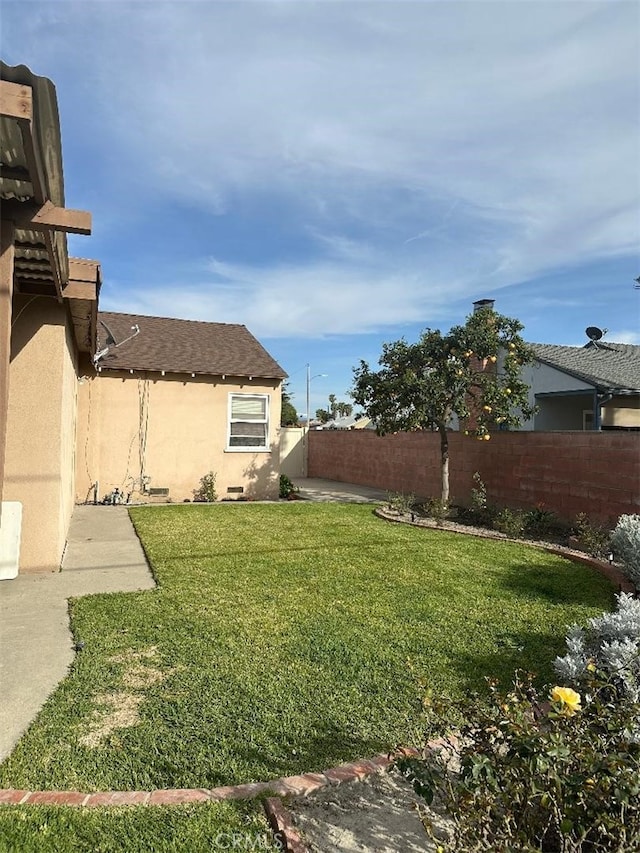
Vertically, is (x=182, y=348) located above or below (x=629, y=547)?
above

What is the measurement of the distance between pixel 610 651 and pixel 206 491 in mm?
11245

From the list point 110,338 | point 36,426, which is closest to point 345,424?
point 110,338

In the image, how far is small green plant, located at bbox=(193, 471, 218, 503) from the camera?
13516 millimetres

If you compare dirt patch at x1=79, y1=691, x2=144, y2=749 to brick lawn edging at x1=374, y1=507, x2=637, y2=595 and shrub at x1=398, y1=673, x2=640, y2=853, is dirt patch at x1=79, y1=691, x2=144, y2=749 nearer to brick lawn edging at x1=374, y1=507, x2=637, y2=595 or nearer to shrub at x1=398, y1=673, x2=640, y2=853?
shrub at x1=398, y1=673, x2=640, y2=853

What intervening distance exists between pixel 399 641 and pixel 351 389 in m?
8.46

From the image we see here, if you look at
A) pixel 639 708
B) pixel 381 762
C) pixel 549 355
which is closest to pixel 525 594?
pixel 381 762

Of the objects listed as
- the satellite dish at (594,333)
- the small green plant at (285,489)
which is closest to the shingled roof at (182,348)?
the small green plant at (285,489)

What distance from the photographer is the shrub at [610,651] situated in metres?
2.90

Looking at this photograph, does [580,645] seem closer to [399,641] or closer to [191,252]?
[399,641]

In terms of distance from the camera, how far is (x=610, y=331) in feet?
79.6

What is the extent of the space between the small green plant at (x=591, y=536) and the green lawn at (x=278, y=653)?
843 mm

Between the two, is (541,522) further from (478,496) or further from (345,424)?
(345,424)

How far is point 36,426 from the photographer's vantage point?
646cm

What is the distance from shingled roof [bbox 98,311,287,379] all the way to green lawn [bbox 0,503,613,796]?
641 centimetres
